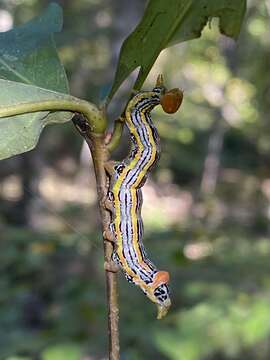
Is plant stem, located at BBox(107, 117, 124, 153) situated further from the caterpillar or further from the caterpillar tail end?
the caterpillar tail end

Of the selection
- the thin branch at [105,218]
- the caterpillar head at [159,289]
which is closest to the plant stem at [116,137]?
the thin branch at [105,218]

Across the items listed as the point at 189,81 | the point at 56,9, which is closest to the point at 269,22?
the point at 56,9

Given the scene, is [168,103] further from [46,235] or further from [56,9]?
[46,235]

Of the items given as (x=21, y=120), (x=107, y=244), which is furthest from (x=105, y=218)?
(x=21, y=120)

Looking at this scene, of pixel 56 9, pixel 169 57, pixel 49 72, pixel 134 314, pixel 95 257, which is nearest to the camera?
pixel 49 72

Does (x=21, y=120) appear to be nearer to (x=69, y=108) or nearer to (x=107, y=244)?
(x=69, y=108)
